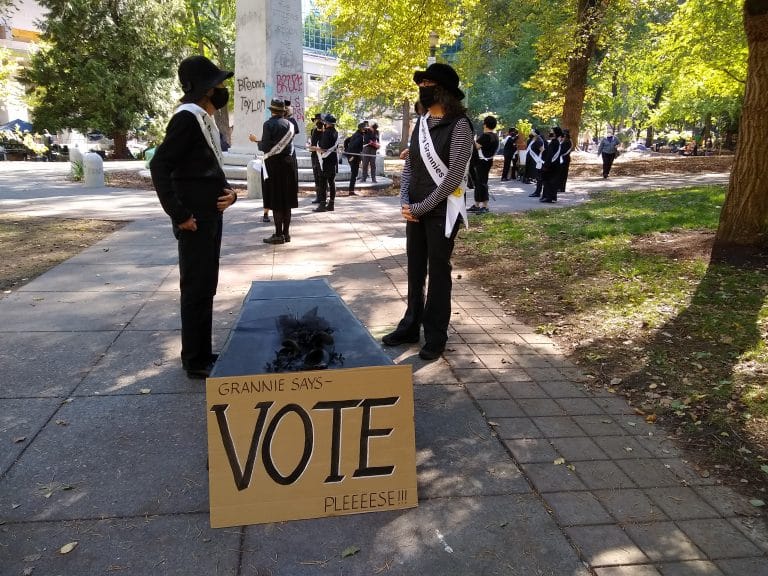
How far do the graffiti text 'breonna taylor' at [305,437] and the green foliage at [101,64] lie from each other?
32.9 metres

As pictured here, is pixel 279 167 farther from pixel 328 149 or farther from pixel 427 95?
pixel 427 95

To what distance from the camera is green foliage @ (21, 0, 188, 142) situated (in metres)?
30.3

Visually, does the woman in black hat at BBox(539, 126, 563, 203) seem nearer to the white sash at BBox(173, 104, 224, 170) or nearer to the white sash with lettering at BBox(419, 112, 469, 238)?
the white sash with lettering at BBox(419, 112, 469, 238)

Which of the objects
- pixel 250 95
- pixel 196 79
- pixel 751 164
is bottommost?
pixel 751 164

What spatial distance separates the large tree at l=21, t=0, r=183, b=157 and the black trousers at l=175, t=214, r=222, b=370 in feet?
102

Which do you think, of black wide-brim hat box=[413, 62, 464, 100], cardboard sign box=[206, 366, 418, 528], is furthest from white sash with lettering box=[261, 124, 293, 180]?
cardboard sign box=[206, 366, 418, 528]

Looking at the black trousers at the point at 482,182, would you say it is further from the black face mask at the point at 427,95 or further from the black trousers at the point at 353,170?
the black face mask at the point at 427,95

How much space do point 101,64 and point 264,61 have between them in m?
18.7

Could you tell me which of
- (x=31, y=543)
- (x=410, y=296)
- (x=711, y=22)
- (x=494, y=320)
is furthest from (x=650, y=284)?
(x=711, y=22)

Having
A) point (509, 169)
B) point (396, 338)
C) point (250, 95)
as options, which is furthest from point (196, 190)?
point (509, 169)

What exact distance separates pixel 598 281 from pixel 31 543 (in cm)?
Result: 637

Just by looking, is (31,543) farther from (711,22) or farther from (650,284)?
(711,22)

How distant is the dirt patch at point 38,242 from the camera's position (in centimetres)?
714

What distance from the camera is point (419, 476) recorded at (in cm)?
314
